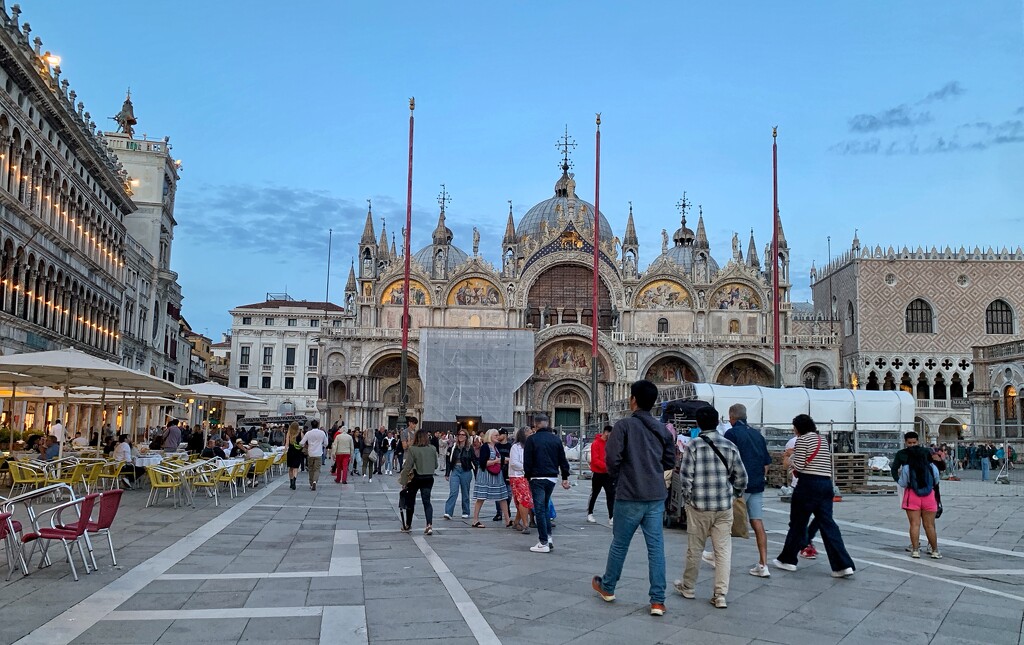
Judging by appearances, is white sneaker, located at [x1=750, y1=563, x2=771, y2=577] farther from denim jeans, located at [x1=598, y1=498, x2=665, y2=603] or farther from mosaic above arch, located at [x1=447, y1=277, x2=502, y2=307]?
mosaic above arch, located at [x1=447, y1=277, x2=502, y2=307]

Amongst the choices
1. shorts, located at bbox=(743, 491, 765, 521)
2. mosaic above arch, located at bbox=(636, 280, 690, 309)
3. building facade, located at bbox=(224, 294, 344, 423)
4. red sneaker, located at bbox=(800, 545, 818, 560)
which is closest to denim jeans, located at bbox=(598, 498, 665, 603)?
shorts, located at bbox=(743, 491, 765, 521)

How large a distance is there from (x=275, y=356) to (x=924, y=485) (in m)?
64.5

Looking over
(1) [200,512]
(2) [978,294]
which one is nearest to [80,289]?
(1) [200,512]

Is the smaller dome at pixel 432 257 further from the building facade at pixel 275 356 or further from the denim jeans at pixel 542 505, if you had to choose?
the denim jeans at pixel 542 505

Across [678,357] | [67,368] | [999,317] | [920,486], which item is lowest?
[920,486]

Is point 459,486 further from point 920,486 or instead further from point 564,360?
point 564,360

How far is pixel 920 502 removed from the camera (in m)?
9.48

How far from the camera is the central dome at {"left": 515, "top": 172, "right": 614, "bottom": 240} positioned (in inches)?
2261

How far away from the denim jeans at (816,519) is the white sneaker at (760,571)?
0.49 metres

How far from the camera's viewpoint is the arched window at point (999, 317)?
1999 inches

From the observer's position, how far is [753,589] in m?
7.54

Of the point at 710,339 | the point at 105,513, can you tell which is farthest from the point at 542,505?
the point at 710,339

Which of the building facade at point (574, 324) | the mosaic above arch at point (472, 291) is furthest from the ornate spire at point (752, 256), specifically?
the mosaic above arch at point (472, 291)

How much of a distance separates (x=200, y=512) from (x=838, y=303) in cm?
4833
